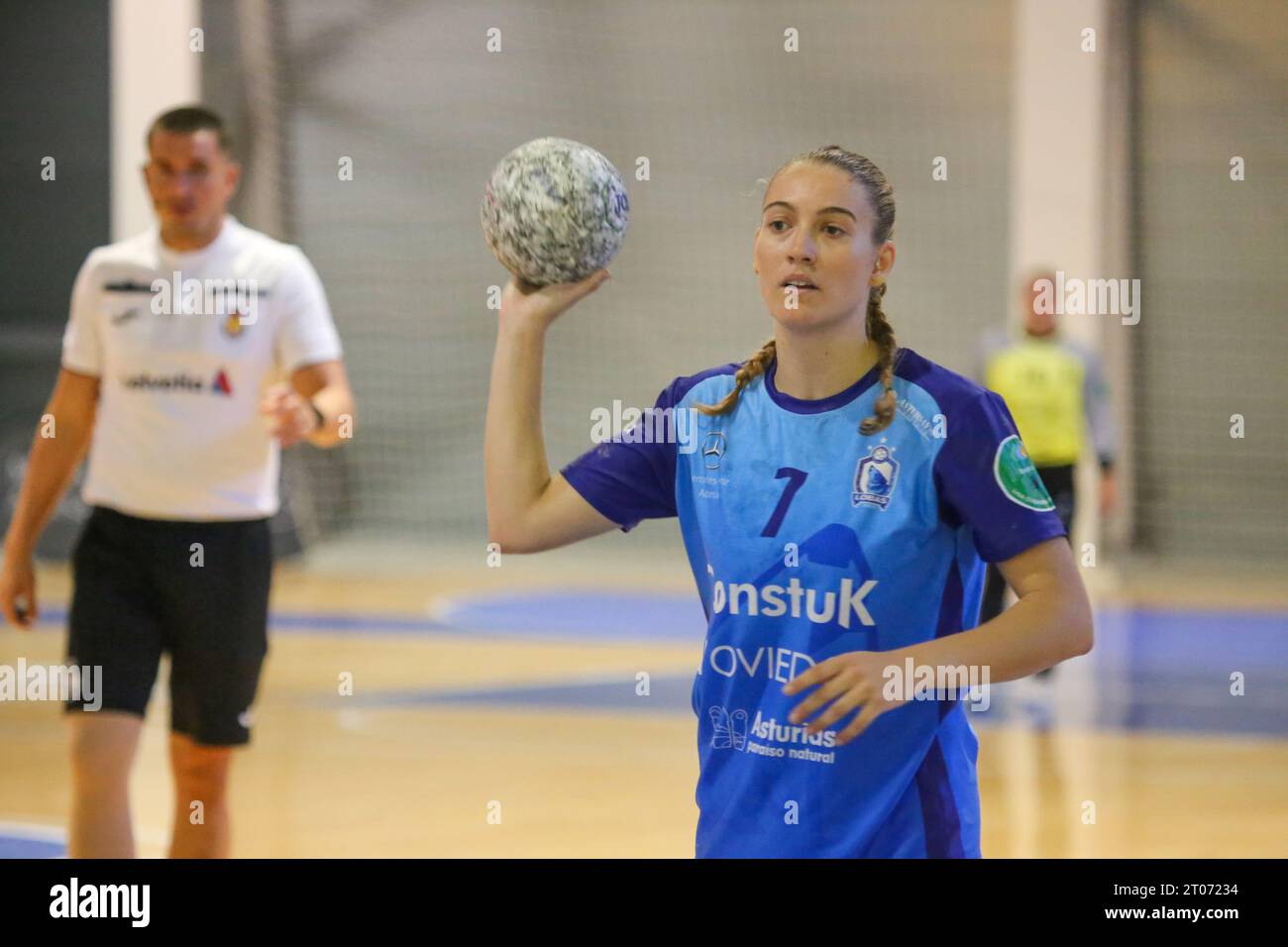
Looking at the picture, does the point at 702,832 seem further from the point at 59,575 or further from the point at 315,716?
the point at 59,575

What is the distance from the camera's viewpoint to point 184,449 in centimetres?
464

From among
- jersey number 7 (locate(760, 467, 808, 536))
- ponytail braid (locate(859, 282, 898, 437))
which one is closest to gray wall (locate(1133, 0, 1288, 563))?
ponytail braid (locate(859, 282, 898, 437))

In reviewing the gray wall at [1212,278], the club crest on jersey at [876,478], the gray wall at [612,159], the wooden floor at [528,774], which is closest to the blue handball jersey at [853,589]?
the club crest on jersey at [876,478]

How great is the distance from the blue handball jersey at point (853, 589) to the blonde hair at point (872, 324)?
3cm

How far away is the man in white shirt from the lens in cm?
459

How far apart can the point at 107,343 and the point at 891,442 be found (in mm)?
2779

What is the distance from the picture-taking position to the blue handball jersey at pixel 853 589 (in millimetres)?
2689

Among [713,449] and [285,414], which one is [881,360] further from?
[285,414]

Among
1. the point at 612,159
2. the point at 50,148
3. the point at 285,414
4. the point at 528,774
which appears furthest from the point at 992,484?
the point at 50,148

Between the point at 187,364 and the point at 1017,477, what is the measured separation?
276cm

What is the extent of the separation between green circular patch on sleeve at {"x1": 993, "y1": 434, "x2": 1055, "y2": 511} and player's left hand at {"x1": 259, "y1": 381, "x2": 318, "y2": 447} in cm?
212

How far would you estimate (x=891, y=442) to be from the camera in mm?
2719

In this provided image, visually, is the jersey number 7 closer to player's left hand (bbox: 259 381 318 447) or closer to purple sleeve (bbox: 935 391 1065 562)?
purple sleeve (bbox: 935 391 1065 562)

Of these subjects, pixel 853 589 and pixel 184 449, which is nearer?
pixel 853 589
